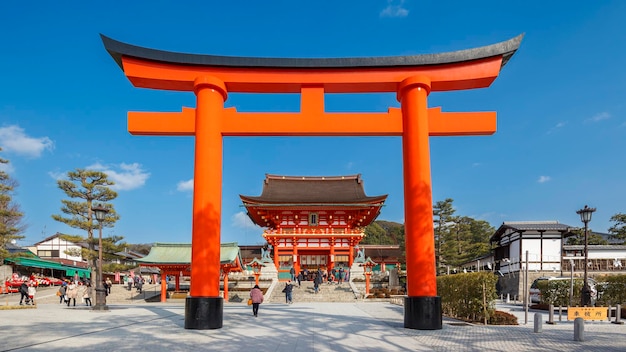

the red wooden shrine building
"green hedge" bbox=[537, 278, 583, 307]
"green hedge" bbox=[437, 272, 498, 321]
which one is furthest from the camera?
the red wooden shrine building

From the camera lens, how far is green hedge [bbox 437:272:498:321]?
551 inches

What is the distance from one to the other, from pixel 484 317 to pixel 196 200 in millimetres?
9239

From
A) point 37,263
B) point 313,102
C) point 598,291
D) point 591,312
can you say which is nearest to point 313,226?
point 598,291

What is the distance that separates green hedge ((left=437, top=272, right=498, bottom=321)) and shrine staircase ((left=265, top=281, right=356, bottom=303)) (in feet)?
36.4

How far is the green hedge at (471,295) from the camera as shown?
46.0 feet

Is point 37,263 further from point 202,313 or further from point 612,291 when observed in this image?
point 612,291

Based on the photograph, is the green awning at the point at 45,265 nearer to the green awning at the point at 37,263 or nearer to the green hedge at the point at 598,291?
the green awning at the point at 37,263

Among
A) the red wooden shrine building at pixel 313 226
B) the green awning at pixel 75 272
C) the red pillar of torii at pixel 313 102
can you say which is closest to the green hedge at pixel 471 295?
the red pillar of torii at pixel 313 102

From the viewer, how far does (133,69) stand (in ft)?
39.1

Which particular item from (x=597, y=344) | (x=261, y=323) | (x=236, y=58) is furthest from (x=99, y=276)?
(x=597, y=344)

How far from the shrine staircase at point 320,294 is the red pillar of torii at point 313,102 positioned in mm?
16271

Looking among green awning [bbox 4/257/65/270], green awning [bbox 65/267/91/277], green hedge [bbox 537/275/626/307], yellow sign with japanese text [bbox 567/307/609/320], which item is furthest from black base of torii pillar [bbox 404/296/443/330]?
→ green awning [bbox 65/267/91/277]

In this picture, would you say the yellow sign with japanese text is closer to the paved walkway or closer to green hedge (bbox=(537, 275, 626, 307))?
the paved walkway

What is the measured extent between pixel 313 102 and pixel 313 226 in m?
25.5
